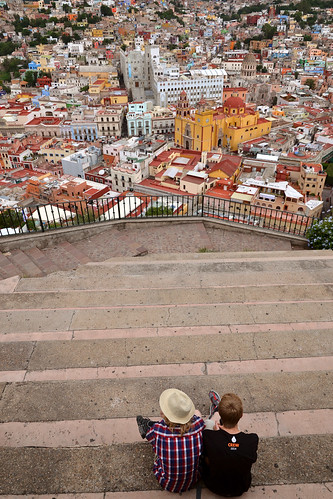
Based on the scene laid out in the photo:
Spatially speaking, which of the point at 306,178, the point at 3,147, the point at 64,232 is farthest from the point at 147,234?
the point at 3,147

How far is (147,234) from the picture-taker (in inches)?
285

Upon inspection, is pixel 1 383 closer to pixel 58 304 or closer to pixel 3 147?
pixel 58 304

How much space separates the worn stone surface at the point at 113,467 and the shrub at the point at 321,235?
474cm

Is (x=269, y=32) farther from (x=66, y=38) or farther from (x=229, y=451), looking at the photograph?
(x=229, y=451)

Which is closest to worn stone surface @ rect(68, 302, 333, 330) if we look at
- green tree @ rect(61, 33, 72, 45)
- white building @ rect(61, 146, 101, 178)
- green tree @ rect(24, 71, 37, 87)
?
white building @ rect(61, 146, 101, 178)

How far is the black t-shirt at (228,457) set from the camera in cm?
212

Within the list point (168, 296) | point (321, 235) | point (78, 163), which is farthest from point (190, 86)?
point (168, 296)

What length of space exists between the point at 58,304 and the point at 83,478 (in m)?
2.11

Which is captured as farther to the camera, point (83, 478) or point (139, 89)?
point (139, 89)

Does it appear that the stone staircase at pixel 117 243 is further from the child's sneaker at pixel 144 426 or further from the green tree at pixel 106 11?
the green tree at pixel 106 11

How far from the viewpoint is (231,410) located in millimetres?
2121

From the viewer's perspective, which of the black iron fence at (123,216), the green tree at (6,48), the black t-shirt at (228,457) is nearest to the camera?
the black t-shirt at (228,457)

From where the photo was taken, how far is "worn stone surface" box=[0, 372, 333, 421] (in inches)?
113

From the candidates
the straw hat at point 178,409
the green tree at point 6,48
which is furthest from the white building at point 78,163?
the green tree at point 6,48
